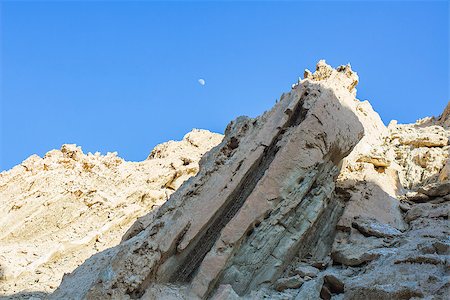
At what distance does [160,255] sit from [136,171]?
622 inches

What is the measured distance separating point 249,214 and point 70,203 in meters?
14.2

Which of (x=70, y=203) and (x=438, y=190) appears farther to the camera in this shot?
(x=70, y=203)

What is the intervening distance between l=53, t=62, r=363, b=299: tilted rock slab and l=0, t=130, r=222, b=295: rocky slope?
4.27 meters

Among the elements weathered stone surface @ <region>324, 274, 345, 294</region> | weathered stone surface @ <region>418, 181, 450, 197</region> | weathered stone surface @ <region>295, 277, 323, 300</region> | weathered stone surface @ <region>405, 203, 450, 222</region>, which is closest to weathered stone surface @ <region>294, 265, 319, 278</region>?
weathered stone surface @ <region>295, 277, 323, 300</region>

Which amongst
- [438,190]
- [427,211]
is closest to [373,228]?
[427,211]

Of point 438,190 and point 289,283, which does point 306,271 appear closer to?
point 289,283

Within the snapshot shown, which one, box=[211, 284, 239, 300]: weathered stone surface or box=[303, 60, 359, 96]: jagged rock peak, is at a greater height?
box=[303, 60, 359, 96]: jagged rock peak

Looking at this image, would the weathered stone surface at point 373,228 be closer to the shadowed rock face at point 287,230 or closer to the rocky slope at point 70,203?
the shadowed rock face at point 287,230

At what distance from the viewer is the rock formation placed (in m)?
9.60

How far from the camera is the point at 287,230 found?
11852mm

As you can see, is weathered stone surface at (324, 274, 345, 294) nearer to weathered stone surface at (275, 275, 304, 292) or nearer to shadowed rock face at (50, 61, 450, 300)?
shadowed rock face at (50, 61, 450, 300)

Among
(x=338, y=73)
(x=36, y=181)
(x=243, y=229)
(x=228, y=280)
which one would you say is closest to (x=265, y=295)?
(x=228, y=280)

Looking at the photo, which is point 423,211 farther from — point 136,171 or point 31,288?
point 136,171

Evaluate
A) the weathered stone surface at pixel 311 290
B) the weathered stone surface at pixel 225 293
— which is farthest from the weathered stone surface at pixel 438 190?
the weathered stone surface at pixel 225 293
